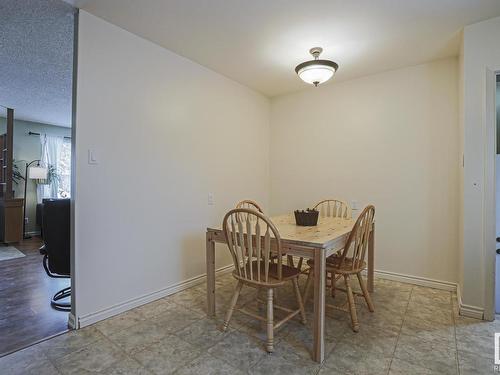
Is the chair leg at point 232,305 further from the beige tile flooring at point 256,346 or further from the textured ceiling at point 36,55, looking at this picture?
the textured ceiling at point 36,55

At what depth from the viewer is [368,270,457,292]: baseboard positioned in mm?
2893

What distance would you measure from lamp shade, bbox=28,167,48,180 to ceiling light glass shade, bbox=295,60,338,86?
18.8ft

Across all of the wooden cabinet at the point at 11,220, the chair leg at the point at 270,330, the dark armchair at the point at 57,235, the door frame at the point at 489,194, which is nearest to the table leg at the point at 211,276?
the chair leg at the point at 270,330

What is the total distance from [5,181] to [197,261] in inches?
159

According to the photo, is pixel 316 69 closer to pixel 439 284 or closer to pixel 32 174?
pixel 439 284

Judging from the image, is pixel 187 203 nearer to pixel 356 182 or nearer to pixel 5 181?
pixel 356 182

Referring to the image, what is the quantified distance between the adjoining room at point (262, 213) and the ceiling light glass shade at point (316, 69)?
0.8 inches

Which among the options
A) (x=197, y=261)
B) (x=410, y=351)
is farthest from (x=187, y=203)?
(x=410, y=351)

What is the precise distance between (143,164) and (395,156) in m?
2.75

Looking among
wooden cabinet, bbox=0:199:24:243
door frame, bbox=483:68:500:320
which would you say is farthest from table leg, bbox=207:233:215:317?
wooden cabinet, bbox=0:199:24:243

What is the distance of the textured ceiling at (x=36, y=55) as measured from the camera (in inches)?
87.1

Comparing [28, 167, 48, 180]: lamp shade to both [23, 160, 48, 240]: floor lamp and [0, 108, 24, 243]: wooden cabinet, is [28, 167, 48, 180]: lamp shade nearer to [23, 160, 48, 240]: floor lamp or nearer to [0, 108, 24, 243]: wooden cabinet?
[23, 160, 48, 240]: floor lamp

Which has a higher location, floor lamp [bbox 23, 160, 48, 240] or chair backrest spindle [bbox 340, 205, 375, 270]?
floor lamp [bbox 23, 160, 48, 240]

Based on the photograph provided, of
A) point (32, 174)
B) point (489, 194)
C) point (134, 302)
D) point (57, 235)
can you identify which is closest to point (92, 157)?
point (57, 235)
